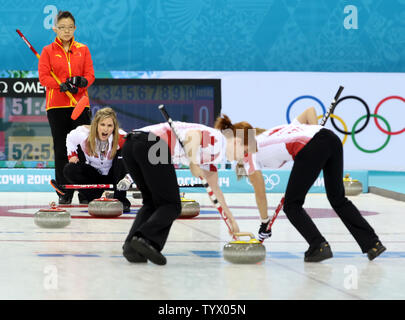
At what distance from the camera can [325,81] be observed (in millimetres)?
11273

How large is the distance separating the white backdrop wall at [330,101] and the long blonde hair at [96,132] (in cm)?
419

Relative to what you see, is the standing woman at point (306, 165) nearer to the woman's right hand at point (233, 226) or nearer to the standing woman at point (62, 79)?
the woman's right hand at point (233, 226)

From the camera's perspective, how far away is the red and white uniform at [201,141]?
4191 millimetres

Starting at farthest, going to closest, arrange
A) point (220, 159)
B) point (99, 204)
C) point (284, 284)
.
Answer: point (99, 204) → point (220, 159) → point (284, 284)

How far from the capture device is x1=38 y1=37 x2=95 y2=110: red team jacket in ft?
24.8

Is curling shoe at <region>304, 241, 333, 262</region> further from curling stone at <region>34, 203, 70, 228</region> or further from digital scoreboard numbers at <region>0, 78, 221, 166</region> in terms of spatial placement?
digital scoreboard numbers at <region>0, 78, 221, 166</region>

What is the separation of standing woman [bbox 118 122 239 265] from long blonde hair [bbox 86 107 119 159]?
228 cm

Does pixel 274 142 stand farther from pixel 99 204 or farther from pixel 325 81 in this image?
pixel 325 81

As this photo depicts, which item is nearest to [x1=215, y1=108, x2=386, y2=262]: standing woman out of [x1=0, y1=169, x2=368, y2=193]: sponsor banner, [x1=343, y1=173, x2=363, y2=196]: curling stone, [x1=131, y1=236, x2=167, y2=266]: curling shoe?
[x1=131, y1=236, x2=167, y2=266]: curling shoe

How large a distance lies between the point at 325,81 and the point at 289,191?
711 centimetres

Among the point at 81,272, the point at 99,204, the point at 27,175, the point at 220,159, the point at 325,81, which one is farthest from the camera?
the point at 325,81

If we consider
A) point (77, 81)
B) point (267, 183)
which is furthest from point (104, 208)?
point (267, 183)

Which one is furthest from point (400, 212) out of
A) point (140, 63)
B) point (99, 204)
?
point (140, 63)

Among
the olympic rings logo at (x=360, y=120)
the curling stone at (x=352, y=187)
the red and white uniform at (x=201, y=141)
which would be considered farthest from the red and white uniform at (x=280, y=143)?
the olympic rings logo at (x=360, y=120)
